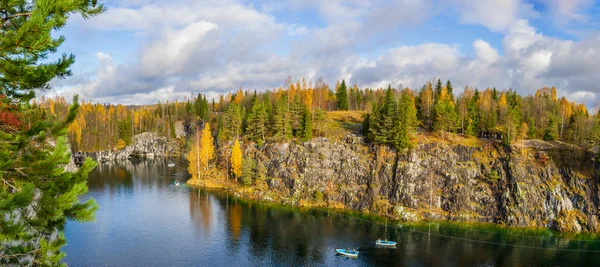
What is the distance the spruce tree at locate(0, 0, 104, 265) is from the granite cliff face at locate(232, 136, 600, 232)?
6906cm

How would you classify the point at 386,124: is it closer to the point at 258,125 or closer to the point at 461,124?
the point at 461,124

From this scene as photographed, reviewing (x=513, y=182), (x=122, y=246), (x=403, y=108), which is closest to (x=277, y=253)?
(x=122, y=246)

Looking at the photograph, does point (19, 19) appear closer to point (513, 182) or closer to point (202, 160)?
point (513, 182)

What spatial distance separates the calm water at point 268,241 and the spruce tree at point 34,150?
4160cm

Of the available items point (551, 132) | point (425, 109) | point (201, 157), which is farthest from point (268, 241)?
point (551, 132)

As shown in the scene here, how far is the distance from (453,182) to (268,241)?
4242 centimetres

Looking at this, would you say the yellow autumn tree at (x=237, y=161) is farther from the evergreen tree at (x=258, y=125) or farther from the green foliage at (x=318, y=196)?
the green foliage at (x=318, y=196)

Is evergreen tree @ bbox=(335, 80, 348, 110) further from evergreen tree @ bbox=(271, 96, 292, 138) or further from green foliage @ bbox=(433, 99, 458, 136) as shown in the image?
green foliage @ bbox=(433, 99, 458, 136)

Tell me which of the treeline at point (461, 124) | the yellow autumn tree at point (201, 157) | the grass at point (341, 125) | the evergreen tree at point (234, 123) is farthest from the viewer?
the evergreen tree at point (234, 123)

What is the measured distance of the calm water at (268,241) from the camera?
51406 mm

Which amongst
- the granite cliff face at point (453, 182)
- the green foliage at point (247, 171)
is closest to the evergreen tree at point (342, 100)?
the granite cliff face at point (453, 182)

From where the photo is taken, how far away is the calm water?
51406 mm

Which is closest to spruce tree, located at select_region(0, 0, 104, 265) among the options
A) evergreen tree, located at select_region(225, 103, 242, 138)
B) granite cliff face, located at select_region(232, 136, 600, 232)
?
granite cliff face, located at select_region(232, 136, 600, 232)

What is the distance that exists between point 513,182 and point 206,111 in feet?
439
